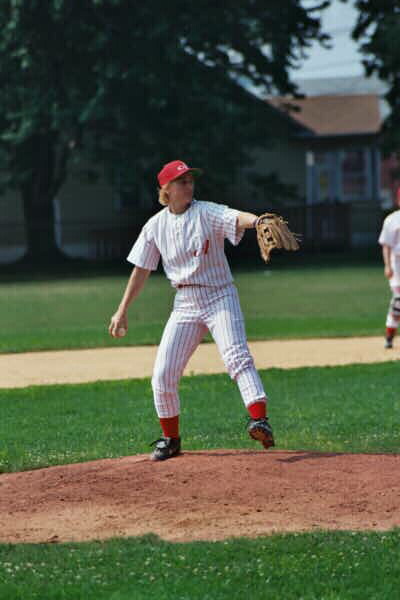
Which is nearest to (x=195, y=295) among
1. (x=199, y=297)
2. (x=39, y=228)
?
(x=199, y=297)

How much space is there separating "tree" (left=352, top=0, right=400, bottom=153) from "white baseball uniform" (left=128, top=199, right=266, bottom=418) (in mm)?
29027

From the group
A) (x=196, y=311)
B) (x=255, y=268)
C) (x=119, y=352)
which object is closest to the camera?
(x=196, y=311)

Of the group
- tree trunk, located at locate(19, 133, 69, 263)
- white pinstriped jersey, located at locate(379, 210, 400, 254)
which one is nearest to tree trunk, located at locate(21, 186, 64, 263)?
tree trunk, located at locate(19, 133, 69, 263)

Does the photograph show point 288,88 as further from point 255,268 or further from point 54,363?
point 54,363

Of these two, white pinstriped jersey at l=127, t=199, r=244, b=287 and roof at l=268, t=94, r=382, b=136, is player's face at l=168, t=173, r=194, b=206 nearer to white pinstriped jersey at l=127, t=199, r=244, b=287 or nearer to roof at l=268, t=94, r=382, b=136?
white pinstriped jersey at l=127, t=199, r=244, b=287

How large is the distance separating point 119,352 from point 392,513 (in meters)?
9.78

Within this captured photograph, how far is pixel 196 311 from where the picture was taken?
26.6 ft

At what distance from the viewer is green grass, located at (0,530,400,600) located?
17.5ft

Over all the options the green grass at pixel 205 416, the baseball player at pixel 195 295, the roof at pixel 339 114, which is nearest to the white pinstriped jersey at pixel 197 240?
the baseball player at pixel 195 295

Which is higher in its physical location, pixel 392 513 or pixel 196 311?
pixel 196 311

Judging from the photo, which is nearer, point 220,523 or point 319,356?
point 220,523

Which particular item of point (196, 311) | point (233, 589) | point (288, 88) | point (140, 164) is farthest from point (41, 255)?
point (233, 589)

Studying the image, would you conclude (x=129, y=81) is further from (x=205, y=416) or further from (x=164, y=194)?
(x=164, y=194)

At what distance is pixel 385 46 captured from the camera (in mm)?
36438
